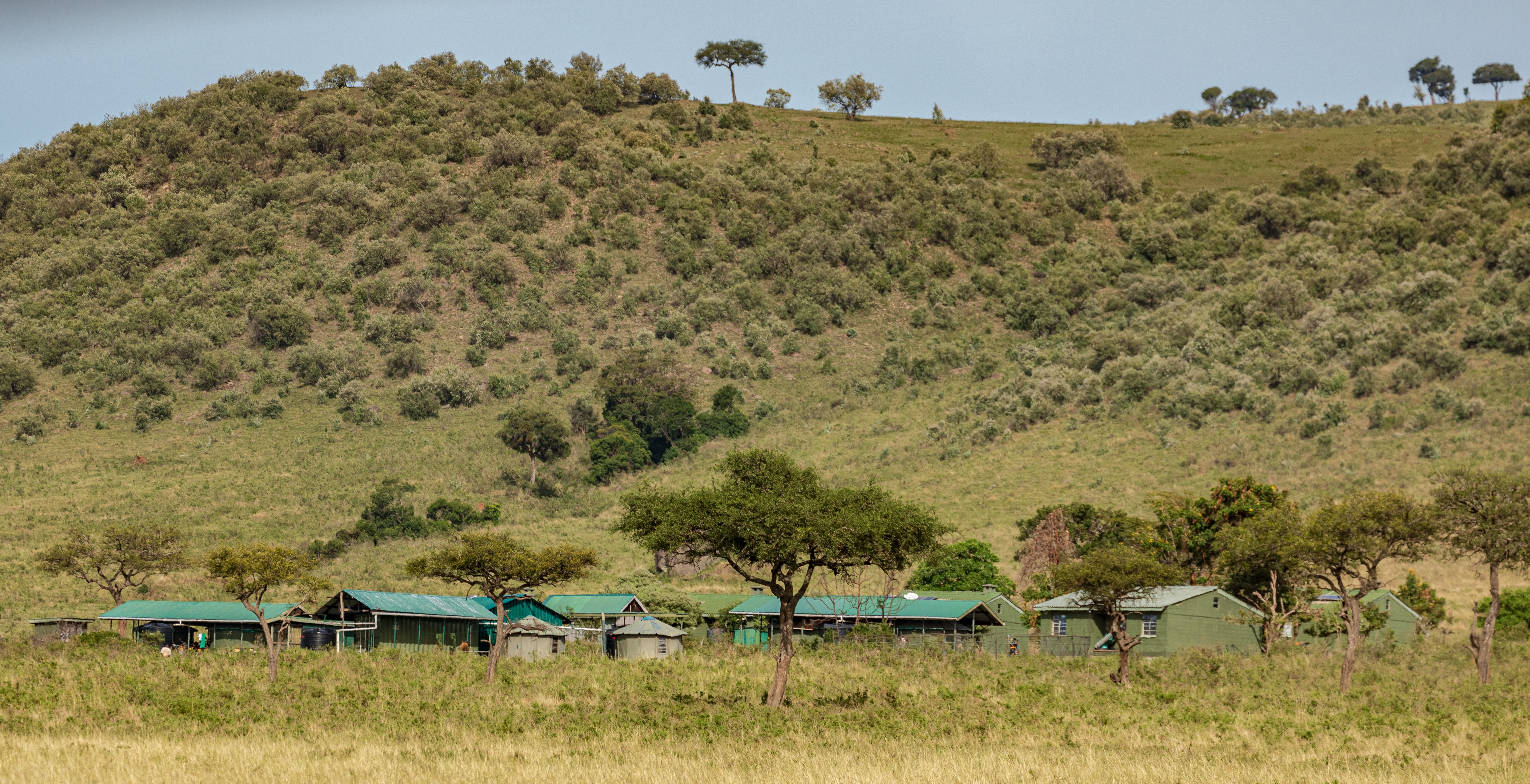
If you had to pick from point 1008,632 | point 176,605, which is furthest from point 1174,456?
point 176,605

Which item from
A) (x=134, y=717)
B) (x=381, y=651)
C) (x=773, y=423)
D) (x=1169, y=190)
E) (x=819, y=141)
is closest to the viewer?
(x=134, y=717)

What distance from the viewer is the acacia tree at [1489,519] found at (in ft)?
128

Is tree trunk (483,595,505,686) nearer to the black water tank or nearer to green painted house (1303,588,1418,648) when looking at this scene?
the black water tank

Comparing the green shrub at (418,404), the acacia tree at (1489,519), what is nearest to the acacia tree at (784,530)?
the acacia tree at (1489,519)

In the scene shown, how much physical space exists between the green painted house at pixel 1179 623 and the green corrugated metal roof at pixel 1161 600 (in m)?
0.04

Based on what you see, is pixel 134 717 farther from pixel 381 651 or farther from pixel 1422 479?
pixel 1422 479

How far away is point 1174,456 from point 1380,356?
2404 cm

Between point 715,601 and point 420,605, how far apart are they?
53.3 ft

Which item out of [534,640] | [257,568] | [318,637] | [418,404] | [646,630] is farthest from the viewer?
[418,404]

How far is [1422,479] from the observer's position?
7288cm

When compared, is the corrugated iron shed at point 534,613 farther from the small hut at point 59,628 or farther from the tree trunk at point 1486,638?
the tree trunk at point 1486,638

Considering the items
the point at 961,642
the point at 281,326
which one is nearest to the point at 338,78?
the point at 281,326

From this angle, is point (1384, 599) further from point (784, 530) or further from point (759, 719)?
point (759, 719)

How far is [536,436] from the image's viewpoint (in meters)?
101
